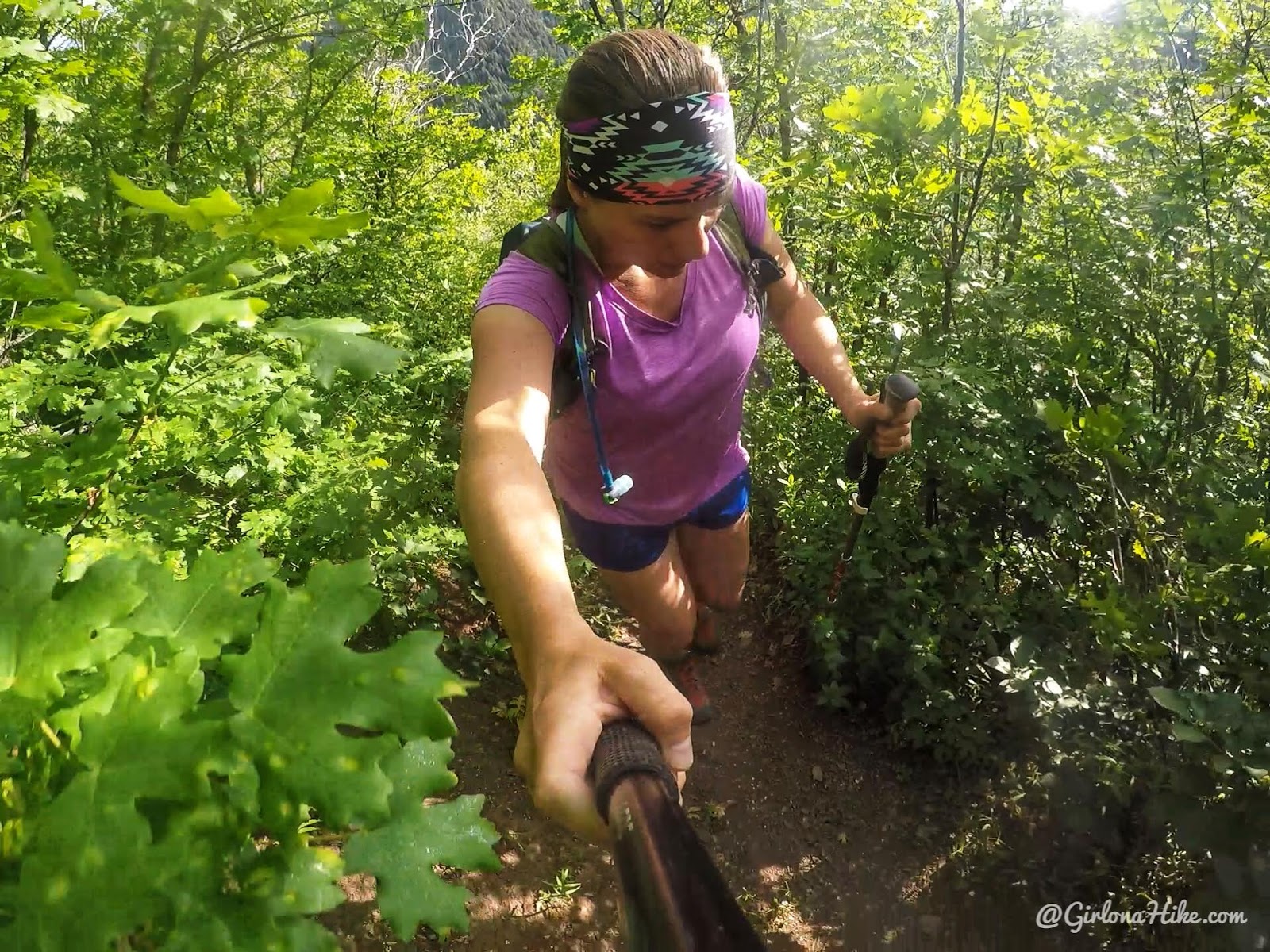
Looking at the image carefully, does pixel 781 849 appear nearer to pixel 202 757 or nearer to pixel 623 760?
pixel 623 760

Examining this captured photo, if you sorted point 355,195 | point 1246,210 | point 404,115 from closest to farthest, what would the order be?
point 1246,210 < point 355,195 < point 404,115

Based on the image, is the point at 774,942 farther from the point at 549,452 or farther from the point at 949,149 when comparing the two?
the point at 949,149

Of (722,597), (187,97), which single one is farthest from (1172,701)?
(187,97)

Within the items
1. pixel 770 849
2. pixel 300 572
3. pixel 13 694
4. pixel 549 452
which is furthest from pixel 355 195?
pixel 13 694

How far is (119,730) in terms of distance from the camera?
0.72 m

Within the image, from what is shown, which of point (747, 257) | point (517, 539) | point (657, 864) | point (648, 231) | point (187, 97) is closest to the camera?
point (657, 864)

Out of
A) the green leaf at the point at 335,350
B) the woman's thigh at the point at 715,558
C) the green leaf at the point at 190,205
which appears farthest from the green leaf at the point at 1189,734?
the green leaf at the point at 190,205

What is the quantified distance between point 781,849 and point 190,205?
318cm

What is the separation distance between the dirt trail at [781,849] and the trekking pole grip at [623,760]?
205 centimetres

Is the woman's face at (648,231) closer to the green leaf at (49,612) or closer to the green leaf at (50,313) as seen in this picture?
the green leaf at (50,313)

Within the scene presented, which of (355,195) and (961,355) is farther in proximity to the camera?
(355,195)

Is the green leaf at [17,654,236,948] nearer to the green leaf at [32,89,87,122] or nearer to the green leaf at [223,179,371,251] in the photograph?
the green leaf at [223,179,371,251]

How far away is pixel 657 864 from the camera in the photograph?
679 mm

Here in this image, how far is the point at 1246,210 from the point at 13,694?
10.8 ft
